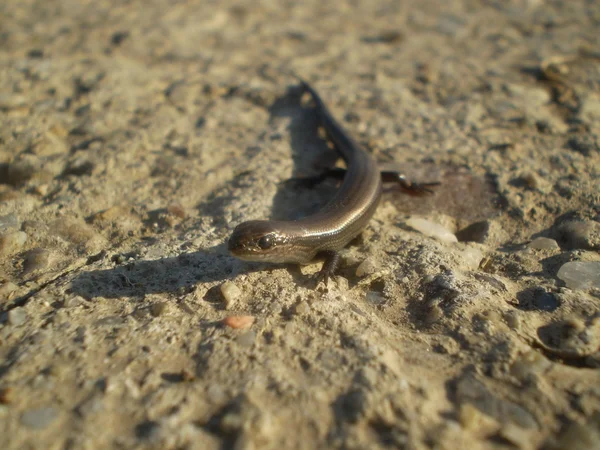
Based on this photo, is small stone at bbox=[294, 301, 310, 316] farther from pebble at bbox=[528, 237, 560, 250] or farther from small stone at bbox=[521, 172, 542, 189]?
small stone at bbox=[521, 172, 542, 189]

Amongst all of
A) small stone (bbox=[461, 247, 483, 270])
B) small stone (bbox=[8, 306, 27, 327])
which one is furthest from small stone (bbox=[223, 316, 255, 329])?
small stone (bbox=[461, 247, 483, 270])

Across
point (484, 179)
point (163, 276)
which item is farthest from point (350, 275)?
point (484, 179)

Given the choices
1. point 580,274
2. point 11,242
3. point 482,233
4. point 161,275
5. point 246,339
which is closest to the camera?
point 246,339

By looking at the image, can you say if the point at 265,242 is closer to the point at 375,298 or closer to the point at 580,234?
the point at 375,298

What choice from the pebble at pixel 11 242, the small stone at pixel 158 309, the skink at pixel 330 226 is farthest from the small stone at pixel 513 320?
the pebble at pixel 11 242

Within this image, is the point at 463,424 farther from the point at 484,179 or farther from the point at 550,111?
the point at 550,111

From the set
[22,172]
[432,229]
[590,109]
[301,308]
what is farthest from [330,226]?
[590,109]

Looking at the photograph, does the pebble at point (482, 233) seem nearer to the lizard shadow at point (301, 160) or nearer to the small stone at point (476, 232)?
the small stone at point (476, 232)
